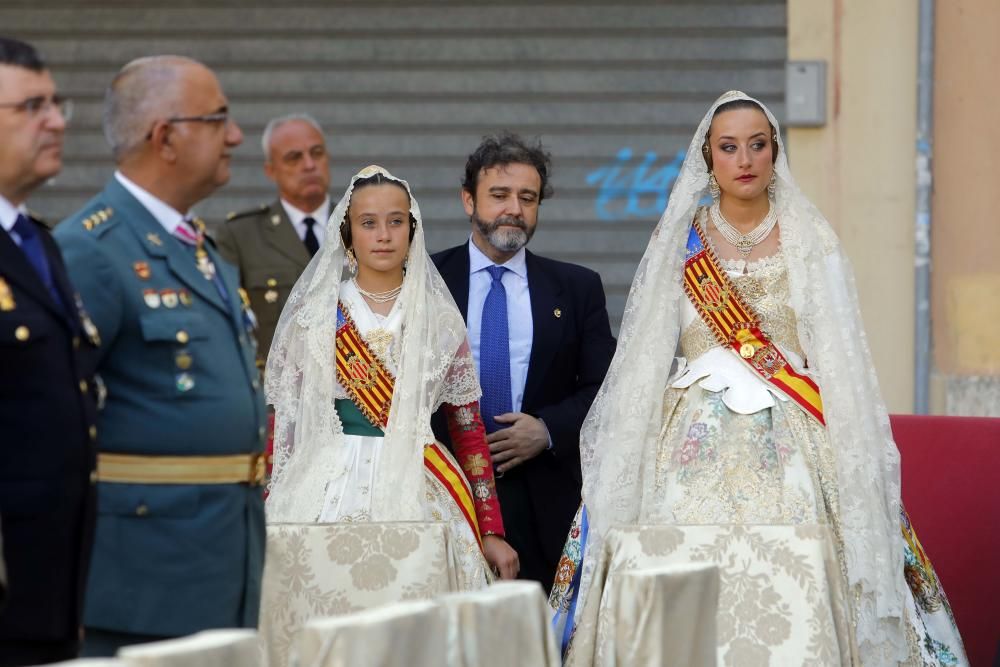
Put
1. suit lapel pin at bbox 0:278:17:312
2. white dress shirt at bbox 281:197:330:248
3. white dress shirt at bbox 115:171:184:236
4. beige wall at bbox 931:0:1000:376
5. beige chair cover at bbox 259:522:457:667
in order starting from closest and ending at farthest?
1. suit lapel pin at bbox 0:278:17:312
2. white dress shirt at bbox 115:171:184:236
3. beige chair cover at bbox 259:522:457:667
4. white dress shirt at bbox 281:197:330:248
5. beige wall at bbox 931:0:1000:376

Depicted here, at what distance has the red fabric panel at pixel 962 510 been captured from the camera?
18.8 ft

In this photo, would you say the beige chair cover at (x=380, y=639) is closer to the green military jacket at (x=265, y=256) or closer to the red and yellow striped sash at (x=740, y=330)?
the red and yellow striped sash at (x=740, y=330)

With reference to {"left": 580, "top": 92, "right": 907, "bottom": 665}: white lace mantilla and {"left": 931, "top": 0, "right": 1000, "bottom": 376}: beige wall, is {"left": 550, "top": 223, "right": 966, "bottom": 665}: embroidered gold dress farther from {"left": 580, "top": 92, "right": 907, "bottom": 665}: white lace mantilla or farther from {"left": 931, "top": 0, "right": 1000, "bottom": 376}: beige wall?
{"left": 931, "top": 0, "right": 1000, "bottom": 376}: beige wall

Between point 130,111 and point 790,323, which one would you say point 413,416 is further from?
point 130,111

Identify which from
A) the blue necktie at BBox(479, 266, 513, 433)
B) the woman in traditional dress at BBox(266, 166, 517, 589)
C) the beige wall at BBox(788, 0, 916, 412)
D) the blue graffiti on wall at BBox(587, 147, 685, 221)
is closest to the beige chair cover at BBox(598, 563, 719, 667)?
the woman in traditional dress at BBox(266, 166, 517, 589)

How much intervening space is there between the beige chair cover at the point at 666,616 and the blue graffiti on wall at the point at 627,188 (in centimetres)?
509

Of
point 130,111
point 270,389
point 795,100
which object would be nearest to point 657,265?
point 270,389

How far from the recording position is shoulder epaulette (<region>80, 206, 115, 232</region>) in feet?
10.7

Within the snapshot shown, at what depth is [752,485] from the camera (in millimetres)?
4641

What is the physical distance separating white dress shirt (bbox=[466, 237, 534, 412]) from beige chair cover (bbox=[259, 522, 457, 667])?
46.4 inches

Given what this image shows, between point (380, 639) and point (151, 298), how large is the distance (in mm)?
1072

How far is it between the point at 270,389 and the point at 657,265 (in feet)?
3.88

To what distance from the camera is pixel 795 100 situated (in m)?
7.86

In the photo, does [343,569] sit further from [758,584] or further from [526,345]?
[526,345]
